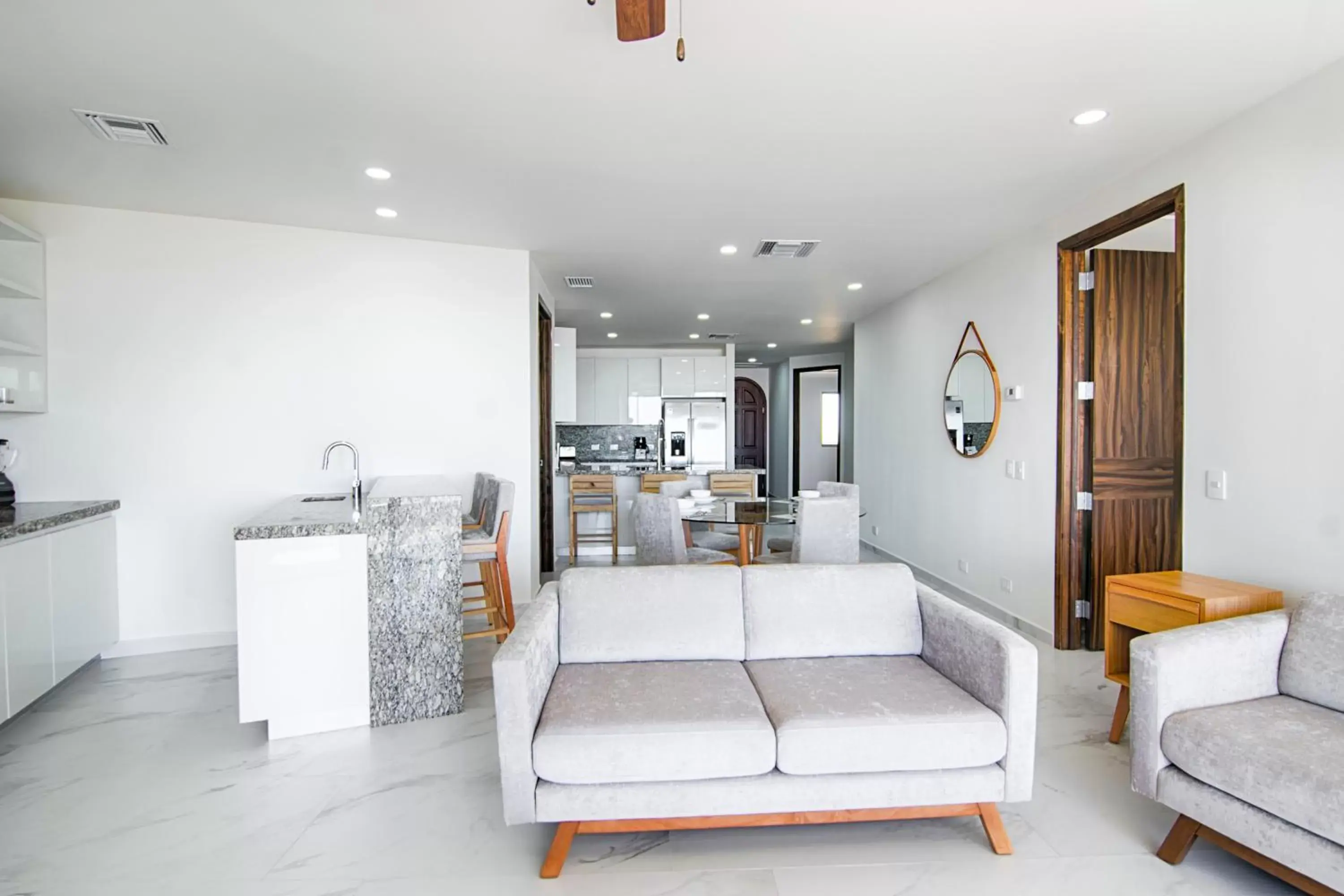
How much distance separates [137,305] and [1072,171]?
5.17m

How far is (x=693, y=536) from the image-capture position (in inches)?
188

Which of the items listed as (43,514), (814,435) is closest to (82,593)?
(43,514)

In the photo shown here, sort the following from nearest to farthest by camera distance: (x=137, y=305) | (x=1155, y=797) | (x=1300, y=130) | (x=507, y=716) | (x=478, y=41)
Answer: (x=507, y=716)
(x=1155, y=797)
(x=478, y=41)
(x=1300, y=130)
(x=137, y=305)

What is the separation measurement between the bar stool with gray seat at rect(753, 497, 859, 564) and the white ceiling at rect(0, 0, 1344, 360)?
1.70 meters

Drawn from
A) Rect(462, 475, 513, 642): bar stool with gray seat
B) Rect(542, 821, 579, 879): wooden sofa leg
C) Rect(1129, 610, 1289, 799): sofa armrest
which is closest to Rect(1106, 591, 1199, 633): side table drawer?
Rect(1129, 610, 1289, 799): sofa armrest

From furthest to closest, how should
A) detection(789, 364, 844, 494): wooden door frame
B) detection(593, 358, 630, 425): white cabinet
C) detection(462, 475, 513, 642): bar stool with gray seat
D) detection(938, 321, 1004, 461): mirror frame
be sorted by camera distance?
detection(789, 364, 844, 494): wooden door frame → detection(593, 358, 630, 425): white cabinet → detection(938, 321, 1004, 461): mirror frame → detection(462, 475, 513, 642): bar stool with gray seat

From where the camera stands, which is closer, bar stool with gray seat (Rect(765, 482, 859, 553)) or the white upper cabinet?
bar stool with gray seat (Rect(765, 482, 859, 553))

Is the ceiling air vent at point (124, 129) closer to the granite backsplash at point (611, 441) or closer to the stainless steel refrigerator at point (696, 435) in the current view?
the granite backsplash at point (611, 441)

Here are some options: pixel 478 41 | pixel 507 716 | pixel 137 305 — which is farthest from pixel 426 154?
pixel 507 716

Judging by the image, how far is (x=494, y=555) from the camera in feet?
12.1

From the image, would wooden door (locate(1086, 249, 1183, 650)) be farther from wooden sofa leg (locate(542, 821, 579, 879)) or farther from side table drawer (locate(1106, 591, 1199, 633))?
wooden sofa leg (locate(542, 821, 579, 879))

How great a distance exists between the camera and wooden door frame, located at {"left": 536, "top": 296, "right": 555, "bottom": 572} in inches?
220

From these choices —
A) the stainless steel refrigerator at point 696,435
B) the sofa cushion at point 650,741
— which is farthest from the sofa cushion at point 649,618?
the stainless steel refrigerator at point 696,435

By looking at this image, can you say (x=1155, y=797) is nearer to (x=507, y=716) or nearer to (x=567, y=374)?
(x=507, y=716)
